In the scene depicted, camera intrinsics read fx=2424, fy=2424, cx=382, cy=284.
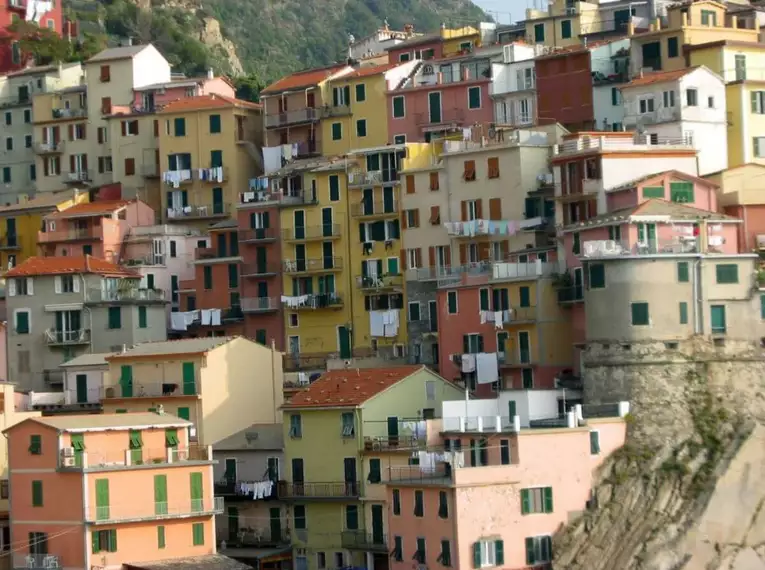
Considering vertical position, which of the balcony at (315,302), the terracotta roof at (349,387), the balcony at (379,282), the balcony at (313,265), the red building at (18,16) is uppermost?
the red building at (18,16)

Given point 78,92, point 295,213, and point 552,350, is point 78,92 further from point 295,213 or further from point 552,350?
point 552,350

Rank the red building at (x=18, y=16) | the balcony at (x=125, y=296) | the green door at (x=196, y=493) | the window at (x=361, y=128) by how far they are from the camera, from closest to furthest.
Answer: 1. the green door at (x=196, y=493)
2. the balcony at (x=125, y=296)
3. the window at (x=361, y=128)
4. the red building at (x=18, y=16)

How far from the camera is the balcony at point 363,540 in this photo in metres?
88.1

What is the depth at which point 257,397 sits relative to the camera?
320 ft

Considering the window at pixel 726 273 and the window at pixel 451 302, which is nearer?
the window at pixel 726 273

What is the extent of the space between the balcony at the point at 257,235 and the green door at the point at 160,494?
25531 millimetres

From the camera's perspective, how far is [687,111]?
100 m

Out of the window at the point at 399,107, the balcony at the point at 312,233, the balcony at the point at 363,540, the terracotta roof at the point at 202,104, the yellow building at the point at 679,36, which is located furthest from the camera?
the terracotta roof at the point at 202,104

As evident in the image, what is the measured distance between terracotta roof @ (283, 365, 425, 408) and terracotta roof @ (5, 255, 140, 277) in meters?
16.4

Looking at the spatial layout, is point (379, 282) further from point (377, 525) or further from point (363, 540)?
point (363, 540)

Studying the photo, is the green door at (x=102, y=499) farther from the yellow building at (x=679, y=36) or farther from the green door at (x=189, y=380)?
the yellow building at (x=679, y=36)

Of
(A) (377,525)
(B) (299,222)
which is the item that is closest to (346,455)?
(A) (377,525)

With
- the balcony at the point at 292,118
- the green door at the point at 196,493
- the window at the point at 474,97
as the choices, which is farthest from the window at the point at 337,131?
the green door at the point at 196,493

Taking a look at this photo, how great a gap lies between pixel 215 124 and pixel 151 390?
2361 cm
